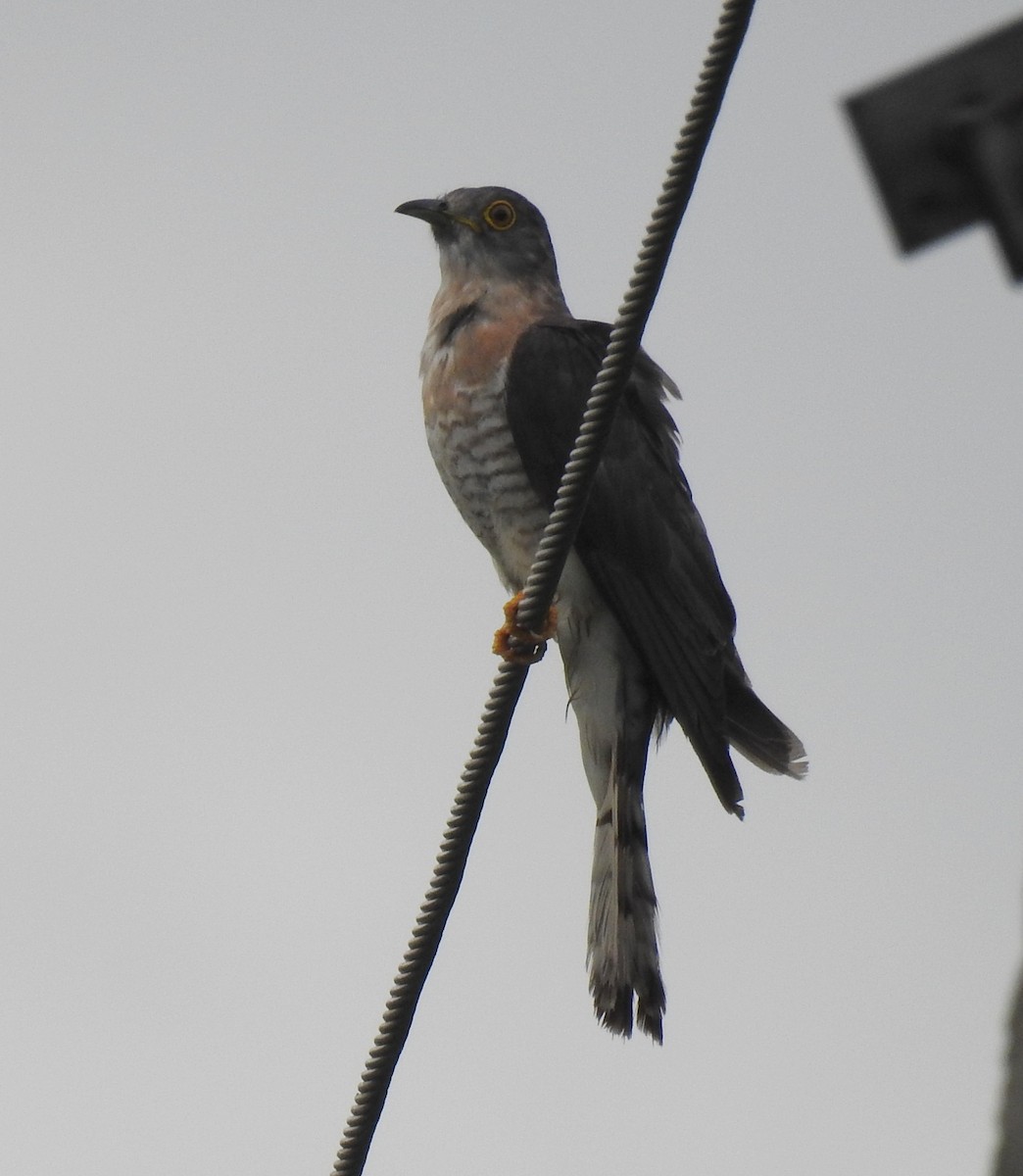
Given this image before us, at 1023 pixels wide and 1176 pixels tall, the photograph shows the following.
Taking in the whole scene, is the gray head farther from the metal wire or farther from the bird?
the metal wire

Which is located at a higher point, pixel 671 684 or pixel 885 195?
pixel 885 195

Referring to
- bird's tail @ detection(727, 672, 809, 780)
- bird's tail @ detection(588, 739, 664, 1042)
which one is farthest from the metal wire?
bird's tail @ detection(727, 672, 809, 780)

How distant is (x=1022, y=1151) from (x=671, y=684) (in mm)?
2996

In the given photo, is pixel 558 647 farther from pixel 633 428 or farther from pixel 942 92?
pixel 942 92

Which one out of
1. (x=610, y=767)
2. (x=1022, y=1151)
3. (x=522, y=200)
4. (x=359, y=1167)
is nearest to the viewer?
(x=1022, y=1151)

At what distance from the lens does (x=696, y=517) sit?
211 inches

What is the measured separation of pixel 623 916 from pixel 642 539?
110 centimetres

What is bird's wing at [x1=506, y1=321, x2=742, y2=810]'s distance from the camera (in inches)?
193

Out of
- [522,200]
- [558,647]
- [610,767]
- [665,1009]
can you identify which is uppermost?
[522,200]

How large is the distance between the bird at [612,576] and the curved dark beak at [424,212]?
644mm

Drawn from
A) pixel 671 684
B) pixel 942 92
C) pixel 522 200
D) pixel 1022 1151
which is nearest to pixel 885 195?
pixel 942 92

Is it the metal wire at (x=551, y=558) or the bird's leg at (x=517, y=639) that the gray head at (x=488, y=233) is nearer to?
the bird's leg at (x=517, y=639)

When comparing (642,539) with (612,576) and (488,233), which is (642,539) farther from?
(488,233)

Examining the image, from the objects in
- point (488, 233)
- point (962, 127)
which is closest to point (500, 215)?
point (488, 233)
